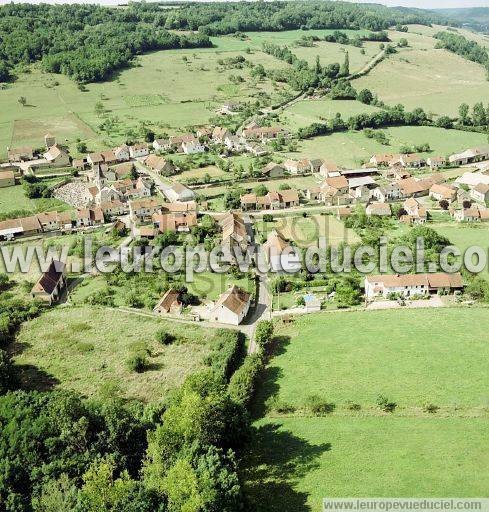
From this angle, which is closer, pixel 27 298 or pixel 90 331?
pixel 90 331

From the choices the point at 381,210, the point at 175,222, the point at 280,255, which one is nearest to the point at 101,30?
the point at 175,222

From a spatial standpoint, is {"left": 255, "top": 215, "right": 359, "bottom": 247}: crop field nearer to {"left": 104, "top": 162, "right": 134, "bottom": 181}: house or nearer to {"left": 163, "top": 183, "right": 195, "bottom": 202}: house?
{"left": 163, "top": 183, "right": 195, "bottom": 202}: house

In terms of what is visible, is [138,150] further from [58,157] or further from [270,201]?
[270,201]

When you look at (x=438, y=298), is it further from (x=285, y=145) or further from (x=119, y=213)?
(x=285, y=145)

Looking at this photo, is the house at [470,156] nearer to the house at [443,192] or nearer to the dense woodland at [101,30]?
the house at [443,192]

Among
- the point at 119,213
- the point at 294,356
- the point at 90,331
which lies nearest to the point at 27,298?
the point at 90,331

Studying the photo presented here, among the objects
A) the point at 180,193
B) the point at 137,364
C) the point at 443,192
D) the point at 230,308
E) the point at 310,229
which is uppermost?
the point at 443,192

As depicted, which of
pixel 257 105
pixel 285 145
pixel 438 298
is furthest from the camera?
pixel 257 105
